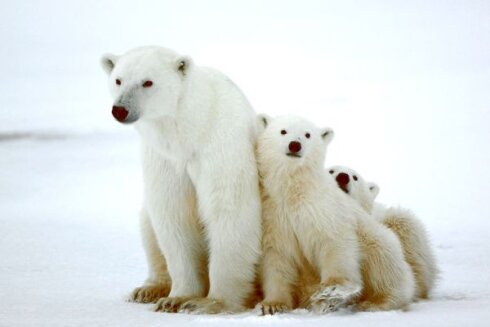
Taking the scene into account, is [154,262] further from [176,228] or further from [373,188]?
[373,188]

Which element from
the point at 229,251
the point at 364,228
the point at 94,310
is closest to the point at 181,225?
the point at 229,251

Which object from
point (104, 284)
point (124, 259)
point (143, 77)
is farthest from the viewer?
point (124, 259)

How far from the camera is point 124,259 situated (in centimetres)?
855

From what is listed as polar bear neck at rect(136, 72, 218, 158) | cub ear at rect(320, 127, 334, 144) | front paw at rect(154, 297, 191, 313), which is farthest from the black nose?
front paw at rect(154, 297, 191, 313)

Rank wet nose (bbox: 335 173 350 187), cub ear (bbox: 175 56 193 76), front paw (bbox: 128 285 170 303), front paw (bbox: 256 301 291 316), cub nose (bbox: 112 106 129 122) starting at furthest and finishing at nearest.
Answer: wet nose (bbox: 335 173 350 187), front paw (bbox: 128 285 170 303), cub ear (bbox: 175 56 193 76), front paw (bbox: 256 301 291 316), cub nose (bbox: 112 106 129 122)

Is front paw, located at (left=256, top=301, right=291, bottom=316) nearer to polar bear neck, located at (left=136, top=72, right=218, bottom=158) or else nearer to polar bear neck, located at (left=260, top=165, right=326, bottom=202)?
polar bear neck, located at (left=260, top=165, right=326, bottom=202)

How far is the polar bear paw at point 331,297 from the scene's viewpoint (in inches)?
229

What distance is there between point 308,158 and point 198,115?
31.3 inches

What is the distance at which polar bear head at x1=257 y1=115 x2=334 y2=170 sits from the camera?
20.3 ft

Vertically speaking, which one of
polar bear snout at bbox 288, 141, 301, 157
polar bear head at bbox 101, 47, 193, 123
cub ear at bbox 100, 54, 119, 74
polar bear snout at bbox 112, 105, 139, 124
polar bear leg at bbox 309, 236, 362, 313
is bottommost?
polar bear leg at bbox 309, 236, 362, 313

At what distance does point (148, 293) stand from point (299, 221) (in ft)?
4.37

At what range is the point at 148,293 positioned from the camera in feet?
22.1

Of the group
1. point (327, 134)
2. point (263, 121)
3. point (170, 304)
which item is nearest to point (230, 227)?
point (170, 304)

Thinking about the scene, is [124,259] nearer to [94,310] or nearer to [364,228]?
[94,310]
